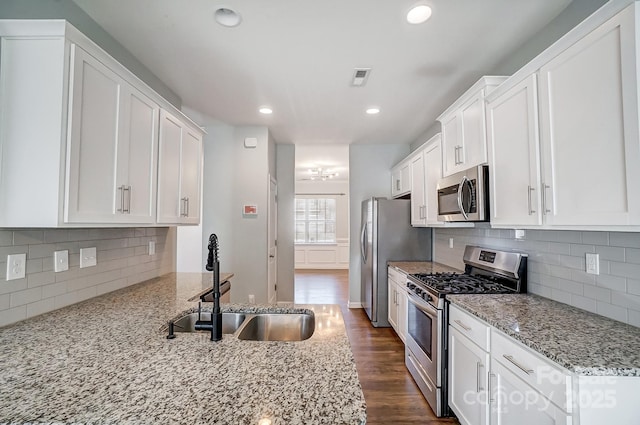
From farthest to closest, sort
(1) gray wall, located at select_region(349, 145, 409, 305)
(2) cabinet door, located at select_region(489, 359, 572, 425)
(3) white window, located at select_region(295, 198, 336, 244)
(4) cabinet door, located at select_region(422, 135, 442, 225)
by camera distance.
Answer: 1. (3) white window, located at select_region(295, 198, 336, 244)
2. (1) gray wall, located at select_region(349, 145, 409, 305)
3. (4) cabinet door, located at select_region(422, 135, 442, 225)
4. (2) cabinet door, located at select_region(489, 359, 572, 425)

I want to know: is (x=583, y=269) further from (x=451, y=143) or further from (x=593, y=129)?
(x=451, y=143)

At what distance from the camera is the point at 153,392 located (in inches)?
34.2

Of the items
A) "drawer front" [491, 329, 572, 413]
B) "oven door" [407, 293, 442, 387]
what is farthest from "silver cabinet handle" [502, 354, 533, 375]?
"oven door" [407, 293, 442, 387]

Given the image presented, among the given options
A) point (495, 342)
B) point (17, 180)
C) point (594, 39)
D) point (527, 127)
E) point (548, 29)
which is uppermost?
point (548, 29)

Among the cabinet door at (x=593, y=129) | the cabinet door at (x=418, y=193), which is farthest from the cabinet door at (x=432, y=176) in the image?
the cabinet door at (x=593, y=129)

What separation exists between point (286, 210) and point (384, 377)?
3058 mm

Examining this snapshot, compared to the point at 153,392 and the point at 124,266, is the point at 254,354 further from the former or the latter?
the point at 124,266

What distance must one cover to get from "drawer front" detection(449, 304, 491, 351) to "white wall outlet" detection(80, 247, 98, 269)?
7.93ft

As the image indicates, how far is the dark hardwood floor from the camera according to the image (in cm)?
220

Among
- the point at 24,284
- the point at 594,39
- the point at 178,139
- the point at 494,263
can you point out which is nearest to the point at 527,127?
the point at 594,39

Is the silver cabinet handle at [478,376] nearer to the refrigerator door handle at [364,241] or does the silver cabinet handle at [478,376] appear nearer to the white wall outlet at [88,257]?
the white wall outlet at [88,257]

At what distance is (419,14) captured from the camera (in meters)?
1.84

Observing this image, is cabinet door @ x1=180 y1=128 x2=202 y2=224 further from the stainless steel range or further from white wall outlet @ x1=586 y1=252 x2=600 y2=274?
white wall outlet @ x1=586 y1=252 x2=600 y2=274

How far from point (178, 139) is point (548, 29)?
2742 mm
